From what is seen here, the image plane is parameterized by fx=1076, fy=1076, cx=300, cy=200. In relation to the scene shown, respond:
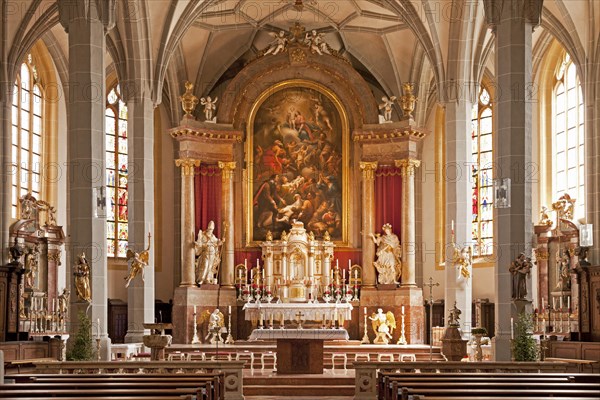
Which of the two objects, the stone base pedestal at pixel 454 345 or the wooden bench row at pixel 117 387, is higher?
the wooden bench row at pixel 117 387

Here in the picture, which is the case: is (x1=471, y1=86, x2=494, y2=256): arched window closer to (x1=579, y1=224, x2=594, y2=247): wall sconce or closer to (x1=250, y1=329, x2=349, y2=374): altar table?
(x1=579, y1=224, x2=594, y2=247): wall sconce

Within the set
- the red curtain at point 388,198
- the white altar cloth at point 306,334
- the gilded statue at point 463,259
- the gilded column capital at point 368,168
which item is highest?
the gilded column capital at point 368,168

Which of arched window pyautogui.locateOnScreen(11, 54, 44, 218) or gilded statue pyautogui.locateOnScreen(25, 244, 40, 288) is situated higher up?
arched window pyautogui.locateOnScreen(11, 54, 44, 218)

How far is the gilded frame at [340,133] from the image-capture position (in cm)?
3644

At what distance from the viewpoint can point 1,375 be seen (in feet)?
52.2

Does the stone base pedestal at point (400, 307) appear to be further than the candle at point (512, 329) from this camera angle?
Yes

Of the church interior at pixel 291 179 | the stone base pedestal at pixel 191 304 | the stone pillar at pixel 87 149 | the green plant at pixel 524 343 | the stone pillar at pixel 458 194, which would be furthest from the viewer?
the stone base pedestal at pixel 191 304

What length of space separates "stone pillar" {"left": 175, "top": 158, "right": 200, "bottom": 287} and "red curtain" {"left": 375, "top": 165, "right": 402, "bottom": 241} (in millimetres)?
6118

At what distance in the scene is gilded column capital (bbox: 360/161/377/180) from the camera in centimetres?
3597

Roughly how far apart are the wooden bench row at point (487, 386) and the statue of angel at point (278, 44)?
71.5 ft

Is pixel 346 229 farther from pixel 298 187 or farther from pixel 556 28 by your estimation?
pixel 556 28

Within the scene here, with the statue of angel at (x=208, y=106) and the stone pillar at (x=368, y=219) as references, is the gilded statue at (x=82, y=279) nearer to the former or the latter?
the statue of angel at (x=208, y=106)

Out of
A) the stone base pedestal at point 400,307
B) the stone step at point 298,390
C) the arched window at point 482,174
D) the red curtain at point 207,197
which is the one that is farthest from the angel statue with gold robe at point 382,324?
the stone step at point 298,390

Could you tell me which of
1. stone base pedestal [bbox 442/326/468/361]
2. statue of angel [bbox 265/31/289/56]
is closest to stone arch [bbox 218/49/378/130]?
statue of angel [bbox 265/31/289/56]
